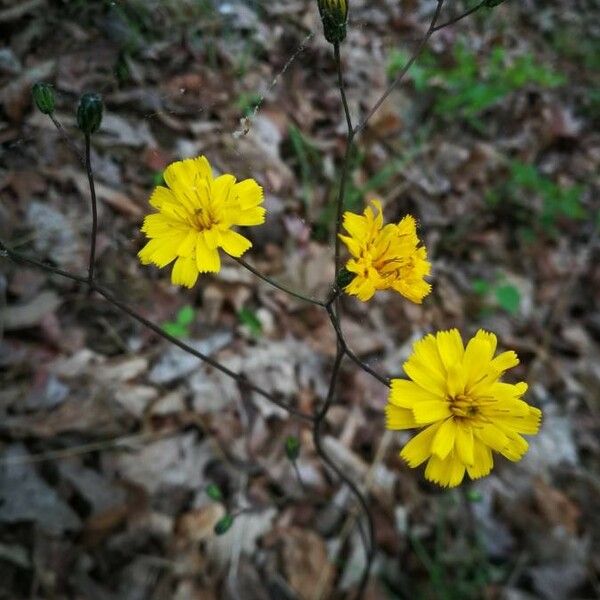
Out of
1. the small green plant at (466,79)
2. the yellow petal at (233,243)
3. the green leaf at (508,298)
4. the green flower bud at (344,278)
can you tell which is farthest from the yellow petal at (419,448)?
the small green plant at (466,79)

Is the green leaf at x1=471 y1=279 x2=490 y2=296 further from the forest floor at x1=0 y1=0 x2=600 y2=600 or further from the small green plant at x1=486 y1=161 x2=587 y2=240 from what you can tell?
the small green plant at x1=486 y1=161 x2=587 y2=240

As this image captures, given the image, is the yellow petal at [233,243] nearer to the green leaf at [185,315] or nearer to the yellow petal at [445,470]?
the yellow petal at [445,470]

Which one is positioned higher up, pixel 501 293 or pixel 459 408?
pixel 459 408

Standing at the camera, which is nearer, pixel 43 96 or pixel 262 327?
pixel 43 96

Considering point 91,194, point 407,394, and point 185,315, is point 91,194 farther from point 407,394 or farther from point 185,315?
point 185,315

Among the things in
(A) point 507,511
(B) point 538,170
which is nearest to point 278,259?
(A) point 507,511

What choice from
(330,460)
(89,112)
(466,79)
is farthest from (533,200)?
(89,112)
